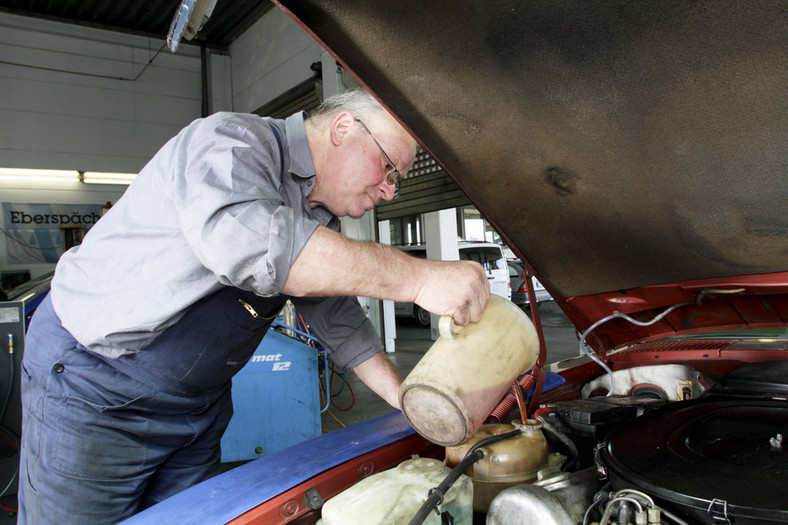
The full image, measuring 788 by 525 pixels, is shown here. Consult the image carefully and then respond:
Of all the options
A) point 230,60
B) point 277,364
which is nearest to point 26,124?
point 230,60

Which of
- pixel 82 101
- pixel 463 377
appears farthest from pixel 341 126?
pixel 82 101

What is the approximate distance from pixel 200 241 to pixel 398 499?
503mm

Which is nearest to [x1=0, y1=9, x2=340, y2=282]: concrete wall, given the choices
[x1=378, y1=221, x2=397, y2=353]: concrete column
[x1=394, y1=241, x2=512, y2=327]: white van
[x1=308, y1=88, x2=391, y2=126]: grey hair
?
[x1=378, y1=221, x2=397, y2=353]: concrete column

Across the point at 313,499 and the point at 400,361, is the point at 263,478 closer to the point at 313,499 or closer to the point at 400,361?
the point at 313,499

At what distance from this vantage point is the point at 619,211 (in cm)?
106

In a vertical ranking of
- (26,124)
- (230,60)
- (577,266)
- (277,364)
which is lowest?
(277,364)

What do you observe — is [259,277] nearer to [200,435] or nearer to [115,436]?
[115,436]

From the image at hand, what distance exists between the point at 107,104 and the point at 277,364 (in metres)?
6.39

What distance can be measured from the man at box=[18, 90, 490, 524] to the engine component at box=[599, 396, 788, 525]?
35 cm

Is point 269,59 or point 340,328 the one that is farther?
point 269,59

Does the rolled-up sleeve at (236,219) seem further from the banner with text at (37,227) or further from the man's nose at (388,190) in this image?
the banner with text at (37,227)

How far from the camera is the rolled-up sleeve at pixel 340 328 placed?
1402 millimetres

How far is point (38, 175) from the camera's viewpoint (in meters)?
7.34

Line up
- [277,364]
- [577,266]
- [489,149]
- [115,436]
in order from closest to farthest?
[489,149]
[115,436]
[577,266]
[277,364]
